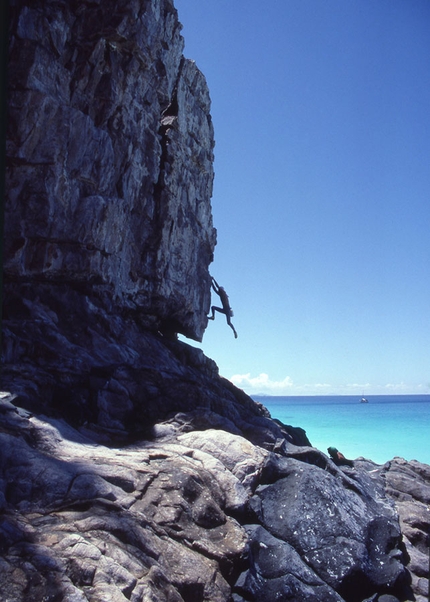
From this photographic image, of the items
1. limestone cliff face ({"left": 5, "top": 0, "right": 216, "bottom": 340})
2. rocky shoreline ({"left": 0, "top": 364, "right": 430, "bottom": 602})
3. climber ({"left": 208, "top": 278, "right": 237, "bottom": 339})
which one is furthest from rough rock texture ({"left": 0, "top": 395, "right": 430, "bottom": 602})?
climber ({"left": 208, "top": 278, "right": 237, "bottom": 339})

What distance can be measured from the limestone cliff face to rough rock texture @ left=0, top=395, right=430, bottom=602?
18.4 feet

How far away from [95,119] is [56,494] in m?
11.7

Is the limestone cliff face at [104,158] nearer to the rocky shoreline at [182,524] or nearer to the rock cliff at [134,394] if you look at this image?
the rock cliff at [134,394]

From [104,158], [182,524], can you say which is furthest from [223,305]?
[182,524]

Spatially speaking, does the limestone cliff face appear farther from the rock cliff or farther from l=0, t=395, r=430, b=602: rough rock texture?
l=0, t=395, r=430, b=602: rough rock texture

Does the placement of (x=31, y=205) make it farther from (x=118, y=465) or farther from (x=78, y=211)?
(x=118, y=465)

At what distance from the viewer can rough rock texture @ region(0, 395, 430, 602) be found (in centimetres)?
531

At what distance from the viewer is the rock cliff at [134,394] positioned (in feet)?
20.8

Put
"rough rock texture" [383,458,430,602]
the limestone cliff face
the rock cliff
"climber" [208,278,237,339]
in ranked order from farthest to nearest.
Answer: "climber" [208,278,237,339], the limestone cliff face, "rough rock texture" [383,458,430,602], the rock cliff

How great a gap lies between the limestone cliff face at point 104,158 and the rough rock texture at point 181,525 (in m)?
5.61

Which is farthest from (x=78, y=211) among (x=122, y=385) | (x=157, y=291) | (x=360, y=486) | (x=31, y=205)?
(x=360, y=486)

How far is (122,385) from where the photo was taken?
1179 centimetres

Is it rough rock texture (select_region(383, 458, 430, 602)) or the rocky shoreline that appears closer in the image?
the rocky shoreline

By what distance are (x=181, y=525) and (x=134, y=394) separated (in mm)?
5010
